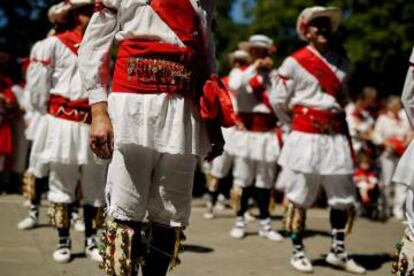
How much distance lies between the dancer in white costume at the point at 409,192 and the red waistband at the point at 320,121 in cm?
182

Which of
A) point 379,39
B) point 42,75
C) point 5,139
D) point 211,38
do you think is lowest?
point 5,139

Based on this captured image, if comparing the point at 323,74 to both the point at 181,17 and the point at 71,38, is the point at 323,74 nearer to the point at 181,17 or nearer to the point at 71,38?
the point at 71,38

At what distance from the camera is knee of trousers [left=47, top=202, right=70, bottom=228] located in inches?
210

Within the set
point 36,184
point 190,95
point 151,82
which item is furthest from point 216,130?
point 36,184

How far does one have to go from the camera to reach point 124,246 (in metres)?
3.04

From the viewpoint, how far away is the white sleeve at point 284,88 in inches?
224

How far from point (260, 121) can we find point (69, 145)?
116 inches

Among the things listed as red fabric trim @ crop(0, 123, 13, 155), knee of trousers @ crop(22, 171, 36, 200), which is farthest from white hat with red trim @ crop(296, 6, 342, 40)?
red fabric trim @ crop(0, 123, 13, 155)

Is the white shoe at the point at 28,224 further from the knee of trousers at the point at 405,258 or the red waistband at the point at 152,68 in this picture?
the knee of trousers at the point at 405,258

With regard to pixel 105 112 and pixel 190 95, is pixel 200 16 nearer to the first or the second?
pixel 190 95

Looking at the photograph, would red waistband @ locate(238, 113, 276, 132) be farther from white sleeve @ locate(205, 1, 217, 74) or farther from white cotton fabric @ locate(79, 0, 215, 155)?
white cotton fabric @ locate(79, 0, 215, 155)

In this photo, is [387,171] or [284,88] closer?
[284,88]

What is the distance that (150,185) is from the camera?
3160mm

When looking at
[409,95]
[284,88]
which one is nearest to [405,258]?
[409,95]
